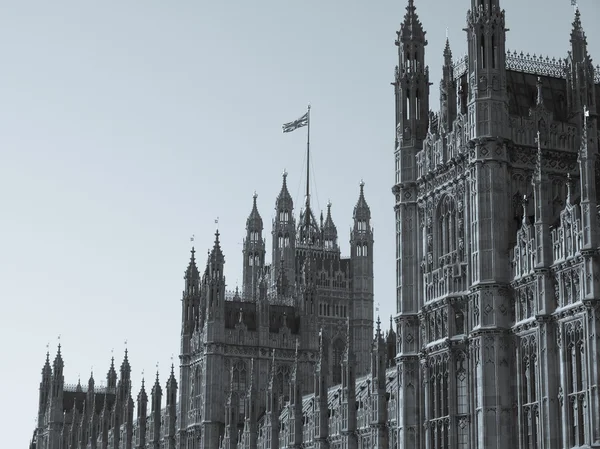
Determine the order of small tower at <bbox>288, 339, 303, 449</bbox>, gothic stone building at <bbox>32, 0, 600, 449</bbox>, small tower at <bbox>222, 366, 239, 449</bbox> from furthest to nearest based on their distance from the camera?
small tower at <bbox>222, 366, 239, 449</bbox> → small tower at <bbox>288, 339, 303, 449</bbox> → gothic stone building at <bbox>32, 0, 600, 449</bbox>

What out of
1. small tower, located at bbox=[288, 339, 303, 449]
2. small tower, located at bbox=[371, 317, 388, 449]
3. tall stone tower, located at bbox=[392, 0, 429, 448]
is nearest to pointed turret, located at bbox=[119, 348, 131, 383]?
small tower, located at bbox=[288, 339, 303, 449]

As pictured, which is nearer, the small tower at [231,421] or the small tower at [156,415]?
the small tower at [231,421]

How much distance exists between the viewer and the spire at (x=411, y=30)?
66812 millimetres

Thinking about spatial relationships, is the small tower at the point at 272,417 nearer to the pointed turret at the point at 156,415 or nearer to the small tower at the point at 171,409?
the small tower at the point at 171,409

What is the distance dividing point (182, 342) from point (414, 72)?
1997 inches

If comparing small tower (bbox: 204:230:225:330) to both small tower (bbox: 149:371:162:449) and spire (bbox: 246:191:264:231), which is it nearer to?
small tower (bbox: 149:371:162:449)

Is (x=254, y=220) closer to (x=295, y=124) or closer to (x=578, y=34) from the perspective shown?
(x=295, y=124)

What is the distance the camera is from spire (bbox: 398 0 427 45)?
66812mm

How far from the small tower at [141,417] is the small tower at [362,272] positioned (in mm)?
33780

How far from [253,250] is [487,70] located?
3772 inches

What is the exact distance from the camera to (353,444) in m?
82.5

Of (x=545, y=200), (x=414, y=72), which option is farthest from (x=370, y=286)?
(x=545, y=200)

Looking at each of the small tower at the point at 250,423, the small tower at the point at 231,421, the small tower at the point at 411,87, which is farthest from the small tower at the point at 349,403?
the small tower at the point at 411,87

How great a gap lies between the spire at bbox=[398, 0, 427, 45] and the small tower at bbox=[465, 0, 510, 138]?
6.16m
